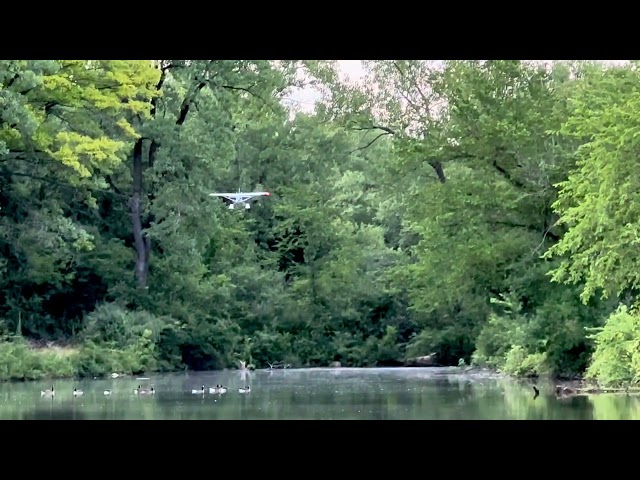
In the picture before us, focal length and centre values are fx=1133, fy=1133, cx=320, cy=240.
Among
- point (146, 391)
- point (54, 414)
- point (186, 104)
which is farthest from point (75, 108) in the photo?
point (54, 414)

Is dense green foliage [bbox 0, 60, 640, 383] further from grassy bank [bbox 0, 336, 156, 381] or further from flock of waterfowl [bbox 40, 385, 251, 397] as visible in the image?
flock of waterfowl [bbox 40, 385, 251, 397]

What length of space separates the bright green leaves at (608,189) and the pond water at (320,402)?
183cm

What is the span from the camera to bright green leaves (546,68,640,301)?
1509 cm

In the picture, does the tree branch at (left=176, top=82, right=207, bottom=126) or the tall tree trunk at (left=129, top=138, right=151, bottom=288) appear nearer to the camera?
the tall tree trunk at (left=129, top=138, right=151, bottom=288)

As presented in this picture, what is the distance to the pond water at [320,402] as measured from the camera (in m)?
13.2

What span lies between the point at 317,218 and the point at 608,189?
67.7 feet

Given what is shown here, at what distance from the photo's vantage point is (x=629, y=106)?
15219mm

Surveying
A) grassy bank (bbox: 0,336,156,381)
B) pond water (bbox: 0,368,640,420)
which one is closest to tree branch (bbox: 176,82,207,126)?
grassy bank (bbox: 0,336,156,381)

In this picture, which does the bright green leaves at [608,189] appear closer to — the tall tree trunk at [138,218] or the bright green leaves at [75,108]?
the bright green leaves at [75,108]

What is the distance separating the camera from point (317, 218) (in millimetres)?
35656

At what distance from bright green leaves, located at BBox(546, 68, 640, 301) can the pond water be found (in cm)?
183
